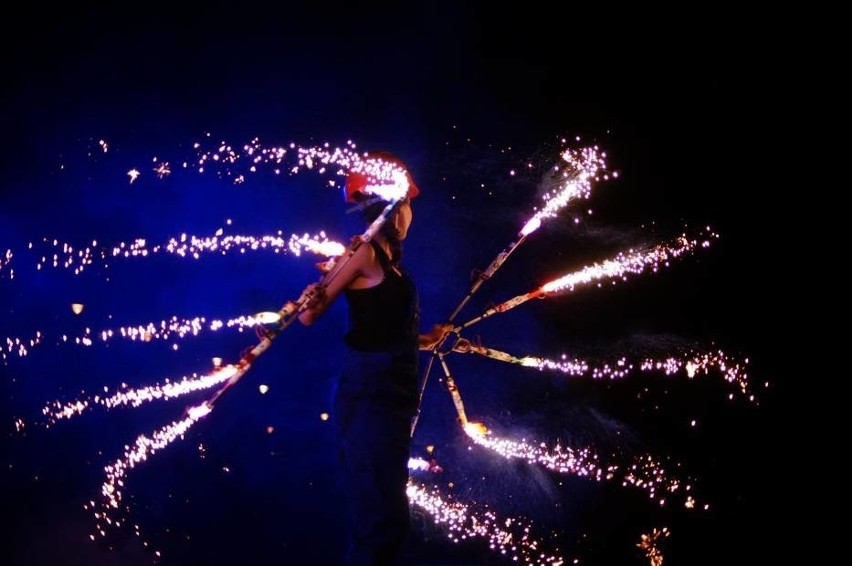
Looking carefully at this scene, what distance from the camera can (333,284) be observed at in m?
2.87

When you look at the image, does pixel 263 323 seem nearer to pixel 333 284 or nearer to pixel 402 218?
pixel 402 218

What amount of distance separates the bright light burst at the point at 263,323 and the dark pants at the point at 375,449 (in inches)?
52.3

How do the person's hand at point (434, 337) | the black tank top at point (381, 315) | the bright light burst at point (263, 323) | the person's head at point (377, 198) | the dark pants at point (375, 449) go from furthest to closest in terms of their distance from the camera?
the bright light burst at point (263, 323)
the person's hand at point (434, 337)
the person's head at point (377, 198)
the black tank top at point (381, 315)
the dark pants at point (375, 449)

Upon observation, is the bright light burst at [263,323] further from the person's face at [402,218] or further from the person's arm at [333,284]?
the person's arm at [333,284]

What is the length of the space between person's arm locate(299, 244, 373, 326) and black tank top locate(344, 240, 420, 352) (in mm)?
88

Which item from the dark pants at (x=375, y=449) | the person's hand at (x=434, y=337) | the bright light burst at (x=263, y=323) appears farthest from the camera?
the bright light burst at (x=263, y=323)

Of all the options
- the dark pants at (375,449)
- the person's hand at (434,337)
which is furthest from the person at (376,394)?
the person's hand at (434,337)

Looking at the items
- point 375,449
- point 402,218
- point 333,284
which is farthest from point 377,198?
point 375,449

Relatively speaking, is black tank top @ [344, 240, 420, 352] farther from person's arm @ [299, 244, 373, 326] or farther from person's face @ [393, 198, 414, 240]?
person's face @ [393, 198, 414, 240]

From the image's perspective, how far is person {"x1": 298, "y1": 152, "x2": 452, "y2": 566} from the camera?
278 centimetres

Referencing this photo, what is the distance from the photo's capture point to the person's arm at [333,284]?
2.86 m

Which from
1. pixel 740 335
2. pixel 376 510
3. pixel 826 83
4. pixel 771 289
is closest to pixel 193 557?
pixel 376 510

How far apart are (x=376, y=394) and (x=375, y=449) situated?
0.27 m

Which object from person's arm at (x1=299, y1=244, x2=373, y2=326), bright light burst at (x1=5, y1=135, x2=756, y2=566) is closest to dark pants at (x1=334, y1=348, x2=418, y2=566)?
person's arm at (x1=299, y1=244, x2=373, y2=326)
